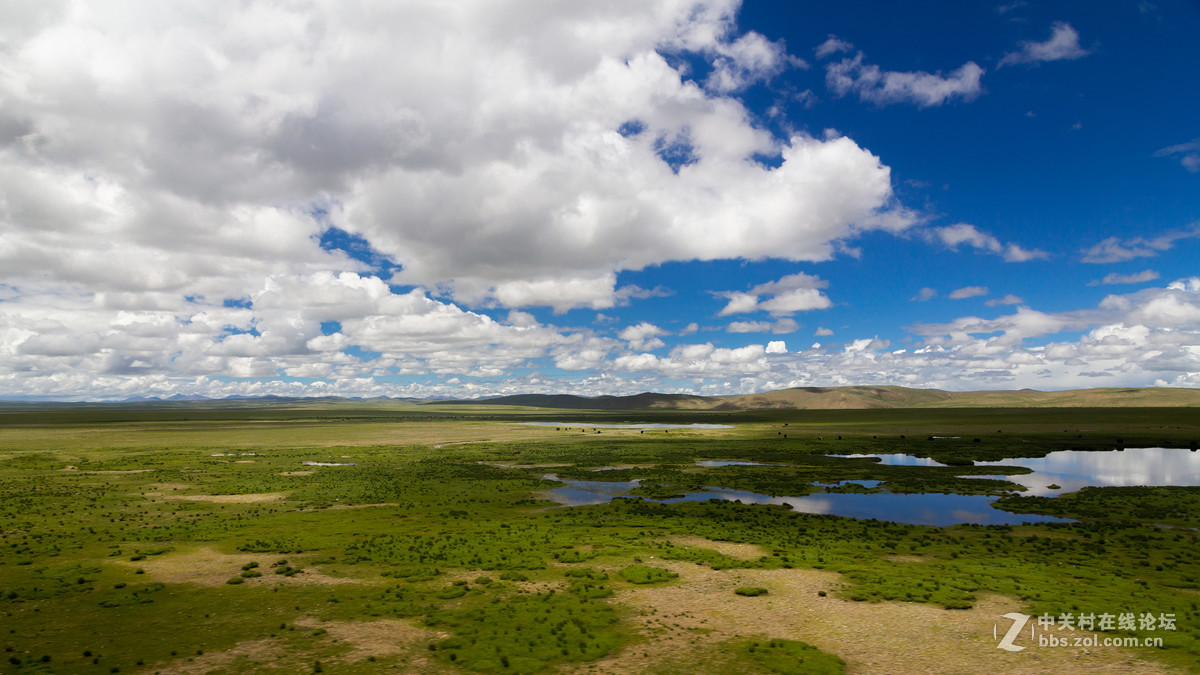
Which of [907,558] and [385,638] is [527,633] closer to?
[385,638]

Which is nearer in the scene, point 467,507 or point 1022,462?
point 467,507

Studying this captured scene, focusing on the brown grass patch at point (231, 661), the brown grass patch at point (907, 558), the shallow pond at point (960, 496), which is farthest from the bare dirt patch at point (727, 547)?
the brown grass patch at point (231, 661)

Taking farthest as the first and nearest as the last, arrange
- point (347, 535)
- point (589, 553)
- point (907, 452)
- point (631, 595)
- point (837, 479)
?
point (907, 452)
point (837, 479)
point (347, 535)
point (589, 553)
point (631, 595)

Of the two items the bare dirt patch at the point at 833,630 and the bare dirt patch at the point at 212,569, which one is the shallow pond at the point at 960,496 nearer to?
the bare dirt patch at the point at 833,630

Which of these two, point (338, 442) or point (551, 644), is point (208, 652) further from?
point (338, 442)

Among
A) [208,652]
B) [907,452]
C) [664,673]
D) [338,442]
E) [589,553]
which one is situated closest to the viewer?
[664,673]

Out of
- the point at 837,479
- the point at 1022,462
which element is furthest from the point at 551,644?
the point at 1022,462
